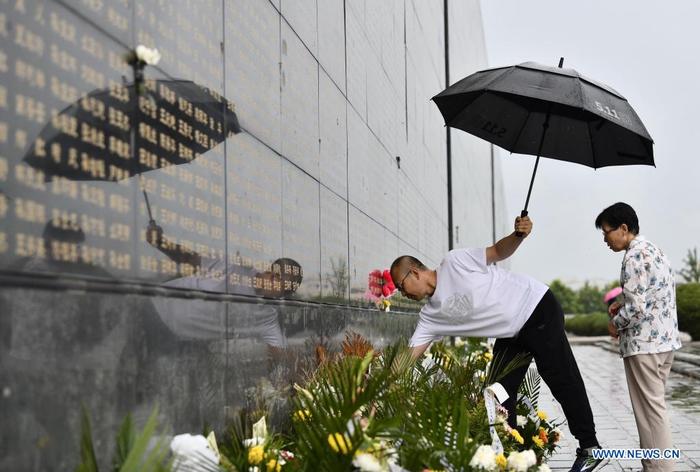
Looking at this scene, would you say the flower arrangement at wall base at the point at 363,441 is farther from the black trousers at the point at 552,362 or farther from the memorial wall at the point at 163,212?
the black trousers at the point at 552,362

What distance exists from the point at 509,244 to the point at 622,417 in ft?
15.7

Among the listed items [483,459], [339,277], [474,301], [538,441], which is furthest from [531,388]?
[483,459]

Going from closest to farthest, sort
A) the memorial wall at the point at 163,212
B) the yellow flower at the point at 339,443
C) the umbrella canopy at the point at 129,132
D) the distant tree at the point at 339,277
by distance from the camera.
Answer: the memorial wall at the point at 163,212 < the umbrella canopy at the point at 129,132 < the yellow flower at the point at 339,443 < the distant tree at the point at 339,277

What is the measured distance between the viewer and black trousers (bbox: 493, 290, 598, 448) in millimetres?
4727

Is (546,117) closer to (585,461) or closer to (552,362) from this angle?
(552,362)

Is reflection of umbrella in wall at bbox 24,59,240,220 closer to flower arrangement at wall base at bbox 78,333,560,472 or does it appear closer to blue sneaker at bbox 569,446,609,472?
flower arrangement at wall base at bbox 78,333,560,472

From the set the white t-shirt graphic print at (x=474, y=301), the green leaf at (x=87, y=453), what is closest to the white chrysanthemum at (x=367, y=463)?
the green leaf at (x=87, y=453)

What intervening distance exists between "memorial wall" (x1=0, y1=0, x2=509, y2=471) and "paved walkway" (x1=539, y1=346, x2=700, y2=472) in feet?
6.96

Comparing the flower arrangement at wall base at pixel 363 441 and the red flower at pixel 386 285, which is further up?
the red flower at pixel 386 285

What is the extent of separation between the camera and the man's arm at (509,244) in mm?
4551

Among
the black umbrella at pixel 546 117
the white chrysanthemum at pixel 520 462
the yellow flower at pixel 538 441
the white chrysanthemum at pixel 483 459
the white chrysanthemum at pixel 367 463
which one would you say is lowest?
the yellow flower at pixel 538 441

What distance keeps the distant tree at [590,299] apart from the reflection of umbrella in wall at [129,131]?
79.1 meters

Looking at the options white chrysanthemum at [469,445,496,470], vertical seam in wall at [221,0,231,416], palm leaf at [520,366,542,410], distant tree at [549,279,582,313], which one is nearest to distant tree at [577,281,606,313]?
distant tree at [549,279,582,313]

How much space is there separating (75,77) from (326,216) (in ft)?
10.7
